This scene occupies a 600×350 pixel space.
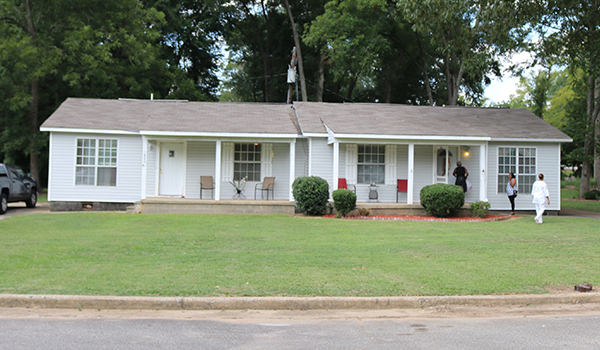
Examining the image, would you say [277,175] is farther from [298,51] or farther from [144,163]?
[298,51]

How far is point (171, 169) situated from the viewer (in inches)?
840

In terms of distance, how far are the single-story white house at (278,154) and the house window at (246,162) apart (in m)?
0.04

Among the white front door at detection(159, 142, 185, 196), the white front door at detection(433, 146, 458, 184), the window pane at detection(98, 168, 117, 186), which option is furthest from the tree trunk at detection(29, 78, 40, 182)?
the white front door at detection(433, 146, 458, 184)

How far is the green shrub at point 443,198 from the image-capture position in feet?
60.9

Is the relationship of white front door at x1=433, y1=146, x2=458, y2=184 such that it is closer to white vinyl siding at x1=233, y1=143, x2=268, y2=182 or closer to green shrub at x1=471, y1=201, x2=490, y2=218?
green shrub at x1=471, y1=201, x2=490, y2=218

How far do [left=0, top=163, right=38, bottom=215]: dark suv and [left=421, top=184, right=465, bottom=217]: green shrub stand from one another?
49.4 feet

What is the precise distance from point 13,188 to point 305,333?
1776 centimetres

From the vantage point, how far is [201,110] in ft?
75.8

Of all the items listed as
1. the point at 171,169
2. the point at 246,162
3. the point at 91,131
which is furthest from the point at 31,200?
the point at 246,162

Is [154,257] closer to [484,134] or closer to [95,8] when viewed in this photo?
[484,134]

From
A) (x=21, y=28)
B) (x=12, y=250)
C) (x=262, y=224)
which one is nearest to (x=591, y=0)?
(x=262, y=224)

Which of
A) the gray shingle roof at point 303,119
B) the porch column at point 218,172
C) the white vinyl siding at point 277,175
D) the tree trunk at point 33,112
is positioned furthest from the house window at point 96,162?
the tree trunk at point 33,112

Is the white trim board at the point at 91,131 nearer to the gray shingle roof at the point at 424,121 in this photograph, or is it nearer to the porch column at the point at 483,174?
the gray shingle roof at the point at 424,121

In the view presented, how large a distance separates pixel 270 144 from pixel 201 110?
379cm
